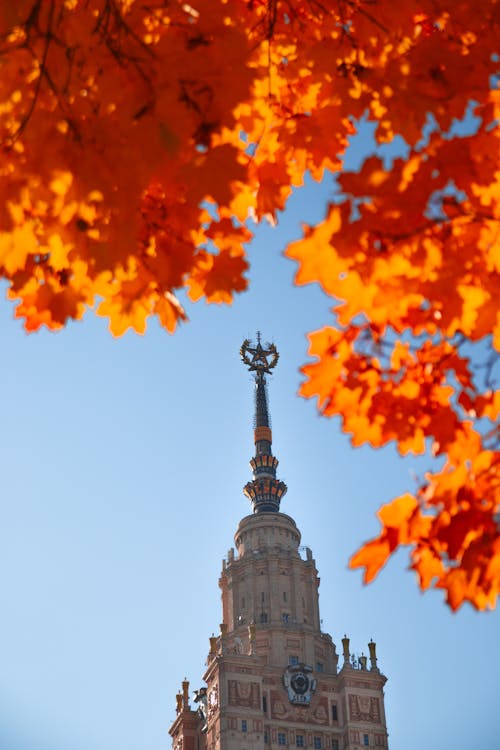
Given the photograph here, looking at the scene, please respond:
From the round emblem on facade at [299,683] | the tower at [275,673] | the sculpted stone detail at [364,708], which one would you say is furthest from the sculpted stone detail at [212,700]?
the sculpted stone detail at [364,708]

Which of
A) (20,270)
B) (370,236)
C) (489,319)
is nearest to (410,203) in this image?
(370,236)

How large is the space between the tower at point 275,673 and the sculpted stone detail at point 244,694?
6 centimetres

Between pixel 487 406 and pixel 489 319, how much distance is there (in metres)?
0.53

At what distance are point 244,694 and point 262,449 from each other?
21.7m

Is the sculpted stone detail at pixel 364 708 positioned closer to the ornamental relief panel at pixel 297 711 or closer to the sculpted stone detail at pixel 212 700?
the ornamental relief panel at pixel 297 711

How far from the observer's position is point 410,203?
13.6 feet

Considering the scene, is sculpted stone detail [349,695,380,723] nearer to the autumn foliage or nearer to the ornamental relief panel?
the ornamental relief panel

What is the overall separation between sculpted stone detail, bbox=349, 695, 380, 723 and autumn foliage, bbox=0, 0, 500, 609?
5322 cm

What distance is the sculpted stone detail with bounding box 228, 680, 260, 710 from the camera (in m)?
51.9

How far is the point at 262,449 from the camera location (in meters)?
69.9

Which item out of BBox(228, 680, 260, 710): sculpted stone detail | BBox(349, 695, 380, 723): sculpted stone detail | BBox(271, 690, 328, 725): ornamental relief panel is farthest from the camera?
BBox(349, 695, 380, 723): sculpted stone detail

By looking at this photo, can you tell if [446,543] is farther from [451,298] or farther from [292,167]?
[292,167]

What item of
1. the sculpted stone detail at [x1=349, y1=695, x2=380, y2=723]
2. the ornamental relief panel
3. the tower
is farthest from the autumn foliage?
the sculpted stone detail at [x1=349, y1=695, x2=380, y2=723]

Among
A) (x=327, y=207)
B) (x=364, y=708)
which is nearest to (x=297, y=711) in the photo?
(x=364, y=708)
